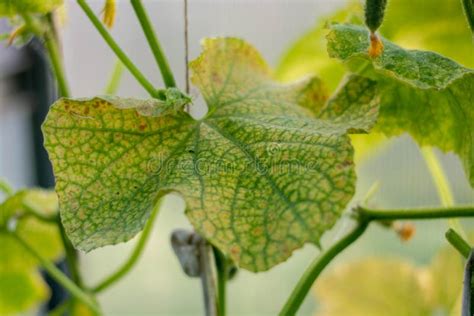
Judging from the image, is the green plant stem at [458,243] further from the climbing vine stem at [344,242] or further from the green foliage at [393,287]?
the green foliage at [393,287]

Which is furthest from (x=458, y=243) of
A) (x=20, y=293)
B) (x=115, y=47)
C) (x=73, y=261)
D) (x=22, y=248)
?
(x=20, y=293)

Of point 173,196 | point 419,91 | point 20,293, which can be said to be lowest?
point 173,196

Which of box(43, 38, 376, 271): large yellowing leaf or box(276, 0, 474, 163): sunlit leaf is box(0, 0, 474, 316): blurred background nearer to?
box(276, 0, 474, 163): sunlit leaf

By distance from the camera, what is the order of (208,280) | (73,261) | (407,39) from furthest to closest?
(407,39)
(73,261)
(208,280)

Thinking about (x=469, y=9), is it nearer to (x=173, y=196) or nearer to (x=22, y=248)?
(x=22, y=248)

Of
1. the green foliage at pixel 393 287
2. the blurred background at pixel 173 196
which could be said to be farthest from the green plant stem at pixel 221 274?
the blurred background at pixel 173 196

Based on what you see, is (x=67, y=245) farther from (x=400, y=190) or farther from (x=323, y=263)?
(x=400, y=190)

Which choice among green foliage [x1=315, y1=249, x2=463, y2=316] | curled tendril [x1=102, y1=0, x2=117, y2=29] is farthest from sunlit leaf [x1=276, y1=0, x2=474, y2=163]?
curled tendril [x1=102, y1=0, x2=117, y2=29]
